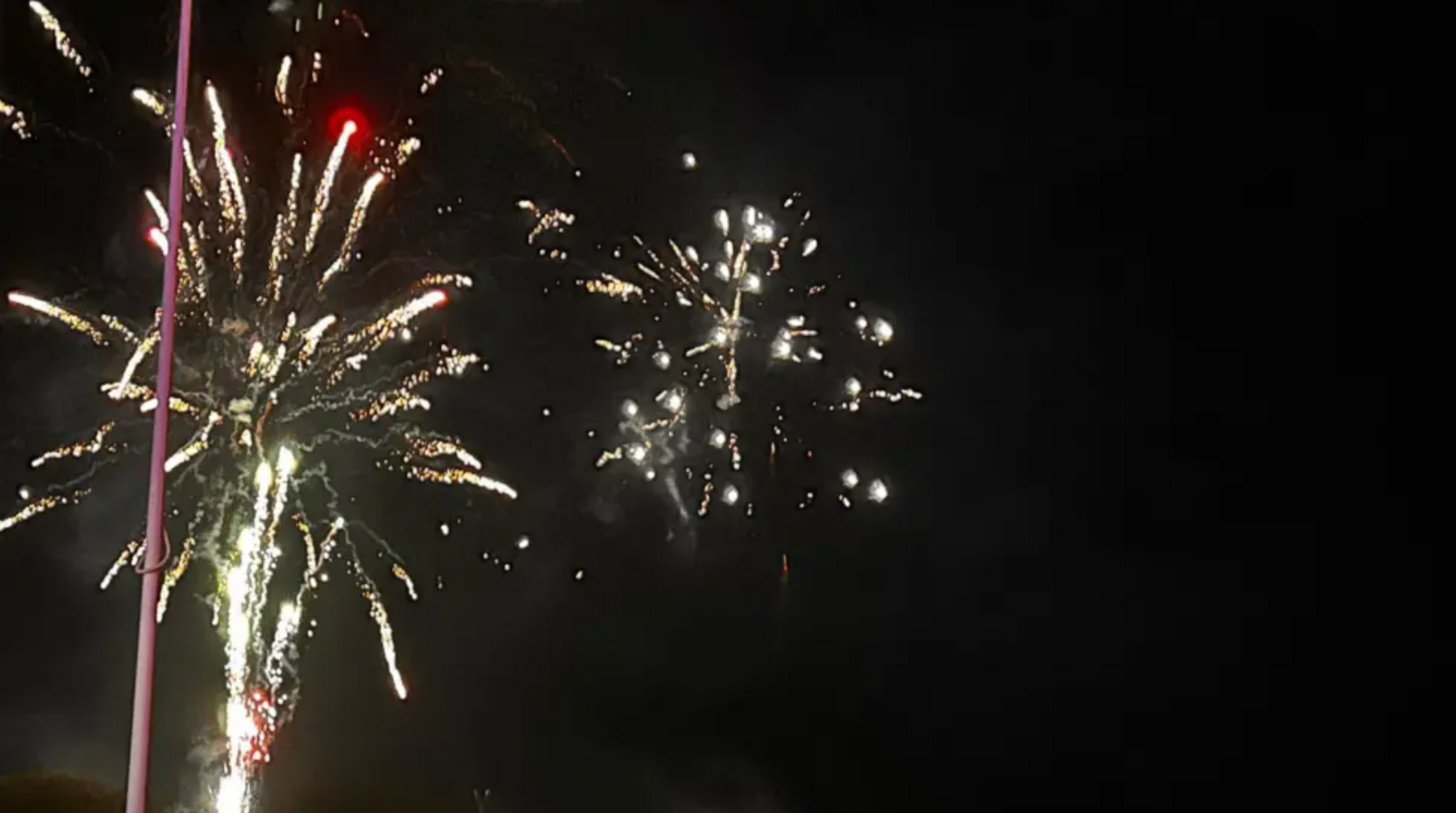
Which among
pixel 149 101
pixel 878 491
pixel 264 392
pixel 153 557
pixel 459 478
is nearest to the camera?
pixel 153 557

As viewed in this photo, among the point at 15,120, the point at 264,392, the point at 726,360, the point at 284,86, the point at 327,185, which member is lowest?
the point at 264,392

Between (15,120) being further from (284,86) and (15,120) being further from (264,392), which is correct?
(264,392)

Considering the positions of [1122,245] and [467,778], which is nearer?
[467,778]

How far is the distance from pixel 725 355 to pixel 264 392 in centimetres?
191

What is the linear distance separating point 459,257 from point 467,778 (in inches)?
92.7

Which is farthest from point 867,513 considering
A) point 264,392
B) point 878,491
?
point 264,392

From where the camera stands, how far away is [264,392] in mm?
5109

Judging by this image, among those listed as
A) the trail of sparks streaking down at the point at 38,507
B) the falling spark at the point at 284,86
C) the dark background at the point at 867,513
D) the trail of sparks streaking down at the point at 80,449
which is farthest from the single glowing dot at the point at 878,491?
the trail of sparks streaking down at the point at 38,507

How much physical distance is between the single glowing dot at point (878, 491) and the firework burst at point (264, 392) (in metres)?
1.85

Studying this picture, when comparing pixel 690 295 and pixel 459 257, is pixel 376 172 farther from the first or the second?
pixel 690 295

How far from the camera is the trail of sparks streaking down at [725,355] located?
18.2 ft

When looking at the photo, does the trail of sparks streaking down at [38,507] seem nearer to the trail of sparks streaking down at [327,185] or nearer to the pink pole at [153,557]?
the trail of sparks streaking down at [327,185]

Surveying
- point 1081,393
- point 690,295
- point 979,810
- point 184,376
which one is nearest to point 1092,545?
→ point 1081,393

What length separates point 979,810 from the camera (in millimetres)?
6512
